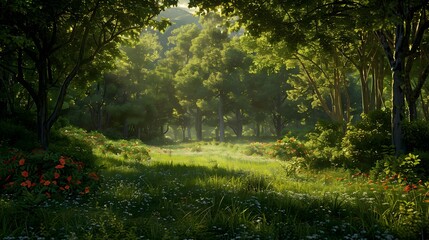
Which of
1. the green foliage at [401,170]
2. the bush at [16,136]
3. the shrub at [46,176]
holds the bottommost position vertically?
the green foliage at [401,170]

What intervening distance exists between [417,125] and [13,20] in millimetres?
13672

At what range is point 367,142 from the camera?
1225 cm

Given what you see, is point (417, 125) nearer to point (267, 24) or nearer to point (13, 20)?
point (267, 24)

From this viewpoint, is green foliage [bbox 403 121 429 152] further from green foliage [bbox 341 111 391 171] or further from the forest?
green foliage [bbox 341 111 391 171]

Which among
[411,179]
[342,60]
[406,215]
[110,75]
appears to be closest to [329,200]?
[406,215]

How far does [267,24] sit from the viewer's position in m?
12.0

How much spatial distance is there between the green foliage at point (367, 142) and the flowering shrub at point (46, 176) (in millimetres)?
8711

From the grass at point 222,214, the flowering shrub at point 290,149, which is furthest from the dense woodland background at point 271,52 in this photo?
the grass at point 222,214

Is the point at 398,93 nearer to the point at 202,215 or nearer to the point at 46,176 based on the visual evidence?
the point at 202,215

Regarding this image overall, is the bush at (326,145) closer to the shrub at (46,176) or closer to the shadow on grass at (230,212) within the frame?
the shadow on grass at (230,212)

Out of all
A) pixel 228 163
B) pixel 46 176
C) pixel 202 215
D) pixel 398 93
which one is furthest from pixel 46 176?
pixel 398 93

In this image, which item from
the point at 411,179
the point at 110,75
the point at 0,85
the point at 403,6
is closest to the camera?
the point at 411,179

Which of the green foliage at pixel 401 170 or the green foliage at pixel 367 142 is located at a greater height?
the green foliage at pixel 367 142

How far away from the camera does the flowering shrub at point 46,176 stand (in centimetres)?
701
